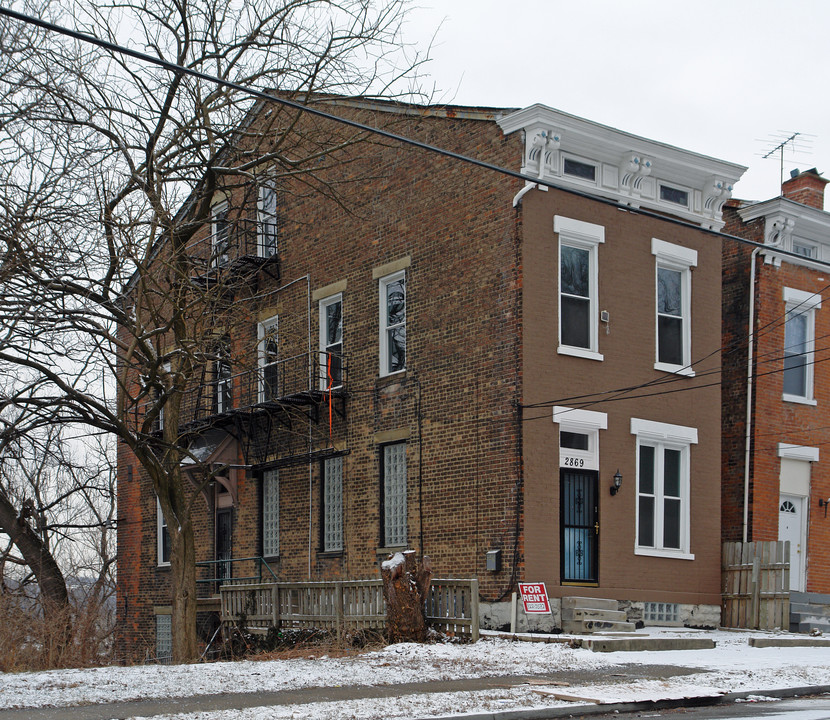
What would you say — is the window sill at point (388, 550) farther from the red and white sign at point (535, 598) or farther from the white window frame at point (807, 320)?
the white window frame at point (807, 320)

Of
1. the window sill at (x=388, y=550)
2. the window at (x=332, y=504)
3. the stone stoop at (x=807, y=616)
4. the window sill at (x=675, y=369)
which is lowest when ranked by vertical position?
the stone stoop at (x=807, y=616)

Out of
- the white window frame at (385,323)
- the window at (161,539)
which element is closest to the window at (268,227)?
the white window frame at (385,323)

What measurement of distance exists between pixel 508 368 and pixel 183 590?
277 inches

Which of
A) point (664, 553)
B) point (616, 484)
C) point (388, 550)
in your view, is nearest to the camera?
point (616, 484)

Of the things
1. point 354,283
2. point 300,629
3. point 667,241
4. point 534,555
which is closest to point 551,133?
point 667,241

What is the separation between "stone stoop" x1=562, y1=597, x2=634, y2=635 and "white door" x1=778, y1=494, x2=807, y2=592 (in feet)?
19.6

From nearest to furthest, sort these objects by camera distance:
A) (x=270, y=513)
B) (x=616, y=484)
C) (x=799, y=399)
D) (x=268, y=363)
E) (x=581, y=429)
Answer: (x=581, y=429), (x=616, y=484), (x=799, y=399), (x=270, y=513), (x=268, y=363)

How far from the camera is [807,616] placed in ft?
64.6

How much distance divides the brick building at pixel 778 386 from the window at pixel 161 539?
14.3 metres

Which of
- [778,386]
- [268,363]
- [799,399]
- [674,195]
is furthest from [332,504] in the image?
[799,399]

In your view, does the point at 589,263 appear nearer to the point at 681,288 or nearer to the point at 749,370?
the point at 681,288

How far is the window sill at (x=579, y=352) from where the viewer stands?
61.8ft

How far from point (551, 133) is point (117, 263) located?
25.2 ft

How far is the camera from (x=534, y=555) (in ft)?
58.4
